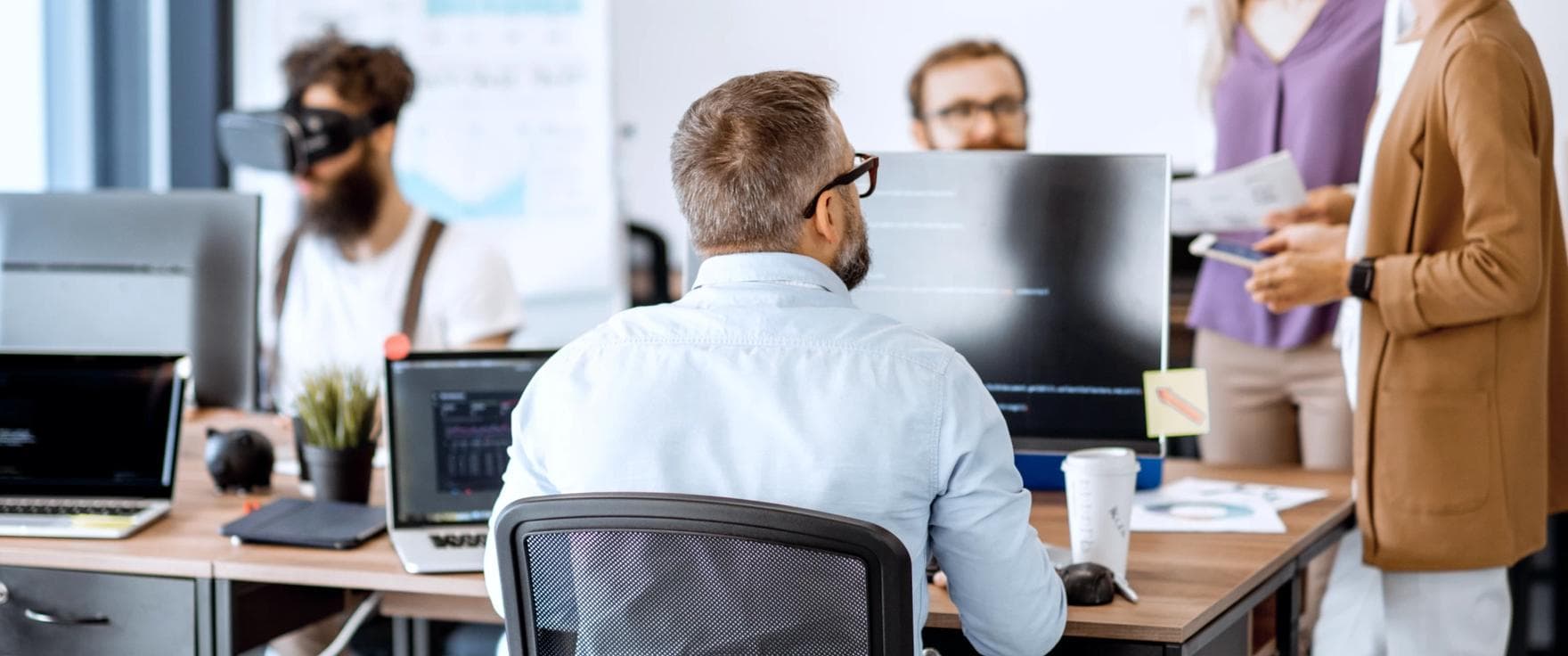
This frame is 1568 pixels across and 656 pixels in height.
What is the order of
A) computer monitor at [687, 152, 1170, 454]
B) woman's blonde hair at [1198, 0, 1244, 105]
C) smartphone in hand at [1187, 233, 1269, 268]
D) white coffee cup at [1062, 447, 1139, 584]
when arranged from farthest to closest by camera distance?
→ 1. woman's blonde hair at [1198, 0, 1244, 105]
2. smartphone in hand at [1187, 233, 1269, 268]
3. computer monitor at [687, 152, 1170, 454]
4. white coffee cup at [1062, 447, 1139, 584]

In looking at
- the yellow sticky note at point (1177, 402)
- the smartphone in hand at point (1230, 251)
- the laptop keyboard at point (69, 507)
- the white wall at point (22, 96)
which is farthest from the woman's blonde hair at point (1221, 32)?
the white wall at point (22, 96)

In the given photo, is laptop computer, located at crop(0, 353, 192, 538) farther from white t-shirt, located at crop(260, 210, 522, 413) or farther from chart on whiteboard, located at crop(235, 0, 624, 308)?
chart on whiteboard, located at crop(235, 0, 624, 308)

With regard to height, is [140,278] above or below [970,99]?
below

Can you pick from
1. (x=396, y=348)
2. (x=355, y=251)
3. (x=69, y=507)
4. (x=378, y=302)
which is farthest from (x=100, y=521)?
(x=355, y=251)

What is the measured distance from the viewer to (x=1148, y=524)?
208 cm

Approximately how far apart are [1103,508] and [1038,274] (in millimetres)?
503

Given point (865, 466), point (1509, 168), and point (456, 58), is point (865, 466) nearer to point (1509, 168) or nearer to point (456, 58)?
point (1509, 168)

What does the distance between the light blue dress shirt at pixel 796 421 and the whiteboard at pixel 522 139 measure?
2842 millimetres

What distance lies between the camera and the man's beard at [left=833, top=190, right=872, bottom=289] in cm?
147

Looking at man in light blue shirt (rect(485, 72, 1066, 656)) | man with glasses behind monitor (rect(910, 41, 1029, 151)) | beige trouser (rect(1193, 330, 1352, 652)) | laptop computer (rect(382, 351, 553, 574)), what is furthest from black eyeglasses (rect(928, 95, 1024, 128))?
man in light blue shirt (rect(485, 72, 1066, 656))

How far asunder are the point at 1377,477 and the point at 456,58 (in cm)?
302

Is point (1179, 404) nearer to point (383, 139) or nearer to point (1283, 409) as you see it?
point (1283, 409)

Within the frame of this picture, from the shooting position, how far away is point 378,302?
11.1 ft

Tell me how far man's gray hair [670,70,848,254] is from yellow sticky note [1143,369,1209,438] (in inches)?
31.9
